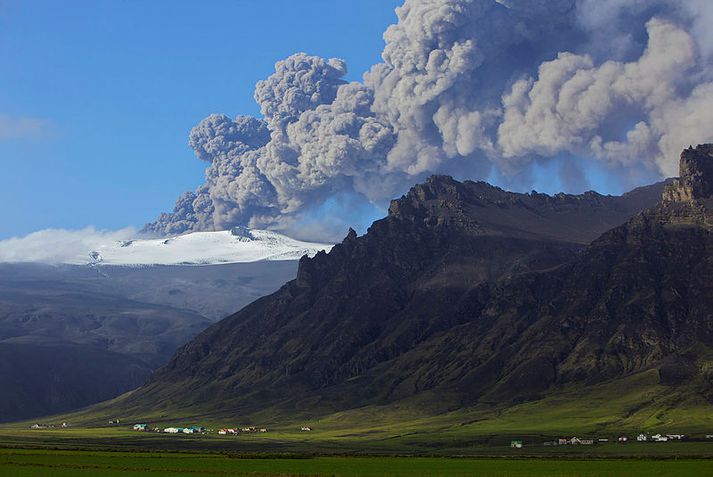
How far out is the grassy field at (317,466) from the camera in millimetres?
150250

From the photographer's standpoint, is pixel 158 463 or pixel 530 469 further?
pixel 158 463

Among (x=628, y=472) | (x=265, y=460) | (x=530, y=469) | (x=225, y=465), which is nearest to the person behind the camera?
(x=628, y=472)

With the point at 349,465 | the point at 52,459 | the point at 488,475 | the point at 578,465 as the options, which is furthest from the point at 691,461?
the point at 52,459

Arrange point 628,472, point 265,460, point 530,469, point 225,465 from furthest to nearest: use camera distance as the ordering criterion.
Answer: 1. point 265,460
2. point 225,465
3. point 530,469
4. point 628,472

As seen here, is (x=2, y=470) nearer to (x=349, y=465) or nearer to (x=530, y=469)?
(x=349, y=465)

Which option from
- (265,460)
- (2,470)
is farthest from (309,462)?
(2,470)

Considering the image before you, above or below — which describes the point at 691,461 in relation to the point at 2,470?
below

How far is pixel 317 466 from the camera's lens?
555 ft

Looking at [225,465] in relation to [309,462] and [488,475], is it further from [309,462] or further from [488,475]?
[488,475]

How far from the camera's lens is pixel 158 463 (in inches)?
6855

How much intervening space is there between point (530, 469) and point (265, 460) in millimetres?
46963

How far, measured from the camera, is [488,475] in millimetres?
149625

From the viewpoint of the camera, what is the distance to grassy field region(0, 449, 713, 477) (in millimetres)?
150250

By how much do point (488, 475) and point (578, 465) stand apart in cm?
2392
